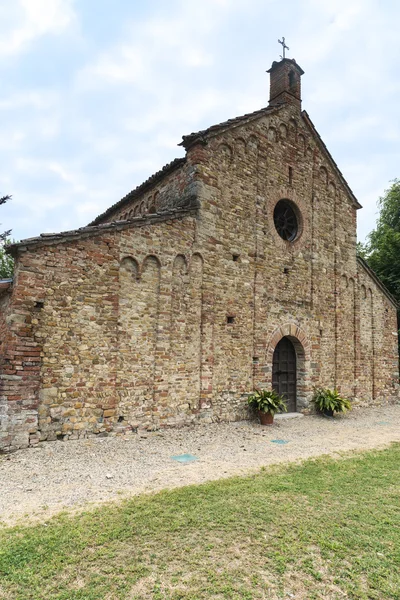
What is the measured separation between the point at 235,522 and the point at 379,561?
1487 mm

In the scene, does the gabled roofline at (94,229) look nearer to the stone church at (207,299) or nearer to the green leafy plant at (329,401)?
the stone church at (207,299)

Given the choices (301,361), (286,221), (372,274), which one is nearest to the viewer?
(301,361)

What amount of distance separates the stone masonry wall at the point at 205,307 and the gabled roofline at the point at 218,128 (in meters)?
0.23

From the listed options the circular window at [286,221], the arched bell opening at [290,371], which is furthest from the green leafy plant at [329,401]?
the circular window at [286,221]

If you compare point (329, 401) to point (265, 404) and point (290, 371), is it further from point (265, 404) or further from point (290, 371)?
point (265, 404)

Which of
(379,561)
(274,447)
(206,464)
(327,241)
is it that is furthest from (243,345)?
(379,561)

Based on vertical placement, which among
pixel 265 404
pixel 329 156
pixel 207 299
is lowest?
pixel 265 404

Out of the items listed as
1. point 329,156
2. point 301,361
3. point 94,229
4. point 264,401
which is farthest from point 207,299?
point 329,156

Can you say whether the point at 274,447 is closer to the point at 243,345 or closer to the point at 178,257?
the point at 243,345

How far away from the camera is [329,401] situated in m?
11.4

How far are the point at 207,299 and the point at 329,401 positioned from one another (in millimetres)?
5509

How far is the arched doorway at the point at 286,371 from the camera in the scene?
37.3 feet

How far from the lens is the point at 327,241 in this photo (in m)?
13.0

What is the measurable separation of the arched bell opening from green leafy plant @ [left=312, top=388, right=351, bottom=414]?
21.0 inches
